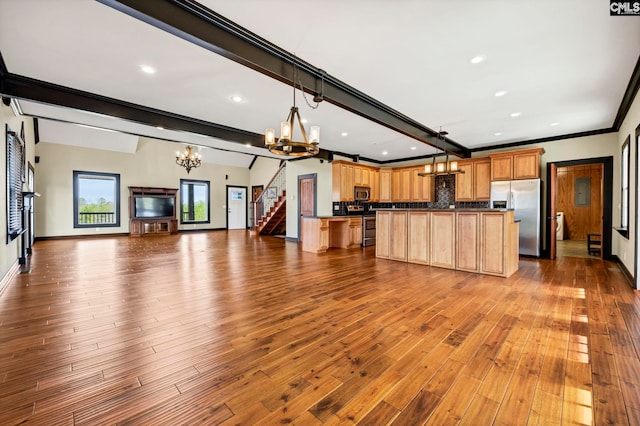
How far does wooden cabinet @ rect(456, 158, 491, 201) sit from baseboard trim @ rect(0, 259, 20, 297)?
930cm

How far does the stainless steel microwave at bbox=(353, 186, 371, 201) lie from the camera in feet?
28.9

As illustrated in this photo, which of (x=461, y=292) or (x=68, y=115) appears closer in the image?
(x=461, y=292)

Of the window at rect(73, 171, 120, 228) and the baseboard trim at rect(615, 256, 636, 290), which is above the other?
the window at rect(73, 171, 120, 228)

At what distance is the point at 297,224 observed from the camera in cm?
947

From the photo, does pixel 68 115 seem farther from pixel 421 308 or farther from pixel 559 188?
pixel 559 188

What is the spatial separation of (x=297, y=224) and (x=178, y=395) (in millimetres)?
7807

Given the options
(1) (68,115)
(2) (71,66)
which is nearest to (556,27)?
(2) (71,66)

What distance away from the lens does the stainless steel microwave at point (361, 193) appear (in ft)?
28.9

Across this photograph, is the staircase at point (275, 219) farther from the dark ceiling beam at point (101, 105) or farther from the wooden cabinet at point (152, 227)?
the dark ceiling beam at point (101, 105)

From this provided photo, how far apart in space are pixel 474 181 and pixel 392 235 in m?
3.38

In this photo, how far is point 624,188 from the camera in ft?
16.9

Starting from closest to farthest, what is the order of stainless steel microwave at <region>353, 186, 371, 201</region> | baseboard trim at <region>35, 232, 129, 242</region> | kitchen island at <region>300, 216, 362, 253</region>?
1. kitchen island at <region>300, 216, 362, 253</region>
2. stainless steel microwave at <region>353, 186, 371, 201</region>
3. baseboard trim at <region>35, 232, 129, 242</region>

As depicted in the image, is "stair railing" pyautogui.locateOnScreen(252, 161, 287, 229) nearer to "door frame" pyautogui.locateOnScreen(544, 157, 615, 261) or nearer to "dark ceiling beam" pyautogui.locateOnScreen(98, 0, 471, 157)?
→ "dark ceiling beam" pyautogui.locateOnScreen(98, 0, 471, 157)

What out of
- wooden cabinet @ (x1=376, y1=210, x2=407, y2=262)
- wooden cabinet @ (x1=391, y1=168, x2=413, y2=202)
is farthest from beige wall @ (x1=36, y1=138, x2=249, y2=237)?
wooden cabinet @ (x1=376, y1=210, x2=407, y2=262)
